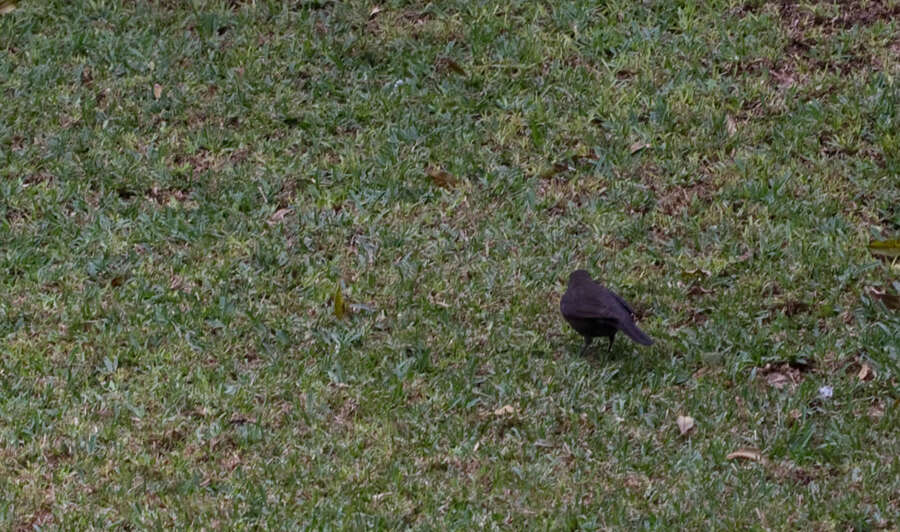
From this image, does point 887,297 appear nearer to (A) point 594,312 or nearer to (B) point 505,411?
(A) point 594,312

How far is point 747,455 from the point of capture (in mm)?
5867

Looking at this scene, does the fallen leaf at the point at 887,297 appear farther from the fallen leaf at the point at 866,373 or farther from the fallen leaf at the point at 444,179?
the fallen leaf at the point at 444,179

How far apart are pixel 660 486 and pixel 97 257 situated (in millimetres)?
3902

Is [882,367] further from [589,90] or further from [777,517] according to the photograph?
[589,90]

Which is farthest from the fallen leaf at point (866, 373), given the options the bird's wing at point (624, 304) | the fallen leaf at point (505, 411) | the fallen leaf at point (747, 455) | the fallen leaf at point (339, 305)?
the fallen leaf at point (339, 305)

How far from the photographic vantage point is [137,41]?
10.1 m

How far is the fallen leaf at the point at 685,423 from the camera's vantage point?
610cm

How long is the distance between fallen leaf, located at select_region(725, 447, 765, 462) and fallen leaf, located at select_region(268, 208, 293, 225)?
355 centimetres

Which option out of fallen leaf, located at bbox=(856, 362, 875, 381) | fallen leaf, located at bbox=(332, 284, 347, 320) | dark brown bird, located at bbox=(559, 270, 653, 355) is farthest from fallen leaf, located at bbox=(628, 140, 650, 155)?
fallen leaf, located at bbox=(856, 362, 875, 381)

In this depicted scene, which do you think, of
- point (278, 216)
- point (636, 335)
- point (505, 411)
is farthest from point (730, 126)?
point (505, 411)

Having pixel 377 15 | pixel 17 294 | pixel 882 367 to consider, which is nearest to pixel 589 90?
pixel 377 15

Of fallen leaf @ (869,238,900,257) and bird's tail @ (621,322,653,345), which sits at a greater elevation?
bird's tail @ (621,322,653,345)

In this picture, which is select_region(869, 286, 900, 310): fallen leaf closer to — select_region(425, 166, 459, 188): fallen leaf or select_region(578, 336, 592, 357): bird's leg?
select_region(578, 336, 592, 357): bird's leg

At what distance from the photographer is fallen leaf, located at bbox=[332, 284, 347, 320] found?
723 centimetres
